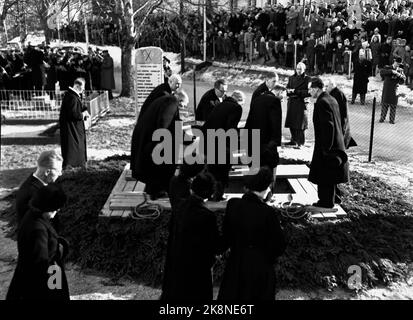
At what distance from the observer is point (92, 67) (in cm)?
2002

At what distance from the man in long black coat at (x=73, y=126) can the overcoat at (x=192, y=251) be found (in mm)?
5740

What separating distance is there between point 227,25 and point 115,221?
21876 millimetres

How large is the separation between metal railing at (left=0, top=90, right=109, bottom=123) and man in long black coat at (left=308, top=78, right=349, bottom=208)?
8683mm

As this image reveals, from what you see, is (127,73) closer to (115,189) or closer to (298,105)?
(298,105)

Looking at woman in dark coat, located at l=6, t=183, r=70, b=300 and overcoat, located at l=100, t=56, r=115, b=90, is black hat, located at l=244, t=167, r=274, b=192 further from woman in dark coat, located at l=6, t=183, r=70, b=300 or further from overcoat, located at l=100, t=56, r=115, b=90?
overcoat, located at l=100, t=56, r=115, b=90

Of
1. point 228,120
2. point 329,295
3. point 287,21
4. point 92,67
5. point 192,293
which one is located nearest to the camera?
point 192,293

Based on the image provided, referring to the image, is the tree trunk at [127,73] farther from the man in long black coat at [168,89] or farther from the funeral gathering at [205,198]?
the man in long black coat at [168,89]

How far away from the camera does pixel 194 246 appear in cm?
417

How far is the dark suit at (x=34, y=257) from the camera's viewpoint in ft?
12.5

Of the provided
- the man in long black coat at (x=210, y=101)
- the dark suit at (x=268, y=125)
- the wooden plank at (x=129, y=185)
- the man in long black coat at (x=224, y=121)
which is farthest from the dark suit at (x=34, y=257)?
the man in long black coat at (x=210, y=101)

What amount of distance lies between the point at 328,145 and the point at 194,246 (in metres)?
3.16

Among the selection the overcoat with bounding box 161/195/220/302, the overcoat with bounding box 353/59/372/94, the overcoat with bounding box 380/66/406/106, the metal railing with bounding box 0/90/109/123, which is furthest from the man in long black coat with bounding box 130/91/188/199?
the overcoat with bounding box 353/59/372/94

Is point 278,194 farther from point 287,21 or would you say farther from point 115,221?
point 287,21
